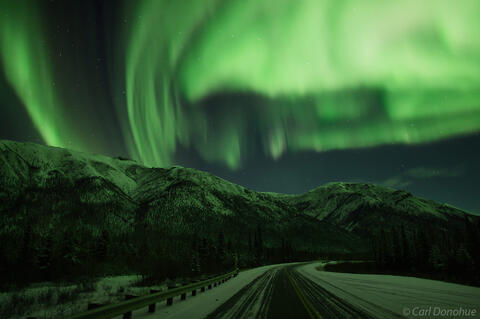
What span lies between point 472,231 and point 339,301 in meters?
83.7

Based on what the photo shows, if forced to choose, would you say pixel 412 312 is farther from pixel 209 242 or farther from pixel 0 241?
pixel 209 242

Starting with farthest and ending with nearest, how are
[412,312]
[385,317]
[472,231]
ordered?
1. [472,231]
2. [412,312]
3. [385,317]

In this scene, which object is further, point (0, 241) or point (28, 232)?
point (28, 232)

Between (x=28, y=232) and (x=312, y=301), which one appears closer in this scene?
(x=312, y=301)

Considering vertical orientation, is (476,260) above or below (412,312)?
below

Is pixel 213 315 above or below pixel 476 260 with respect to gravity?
above

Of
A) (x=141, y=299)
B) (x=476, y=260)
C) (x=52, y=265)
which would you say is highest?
(x=141, y=299)

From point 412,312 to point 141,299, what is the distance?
341 inches

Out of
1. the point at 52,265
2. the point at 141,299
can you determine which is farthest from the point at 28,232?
the point at 141,299

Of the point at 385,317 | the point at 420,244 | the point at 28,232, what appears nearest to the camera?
the point at 385,317

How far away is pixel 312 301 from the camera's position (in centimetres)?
1217

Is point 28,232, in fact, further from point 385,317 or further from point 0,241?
point 385,317

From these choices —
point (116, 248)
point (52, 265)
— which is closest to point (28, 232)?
point (52, 265)

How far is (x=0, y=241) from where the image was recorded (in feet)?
161
